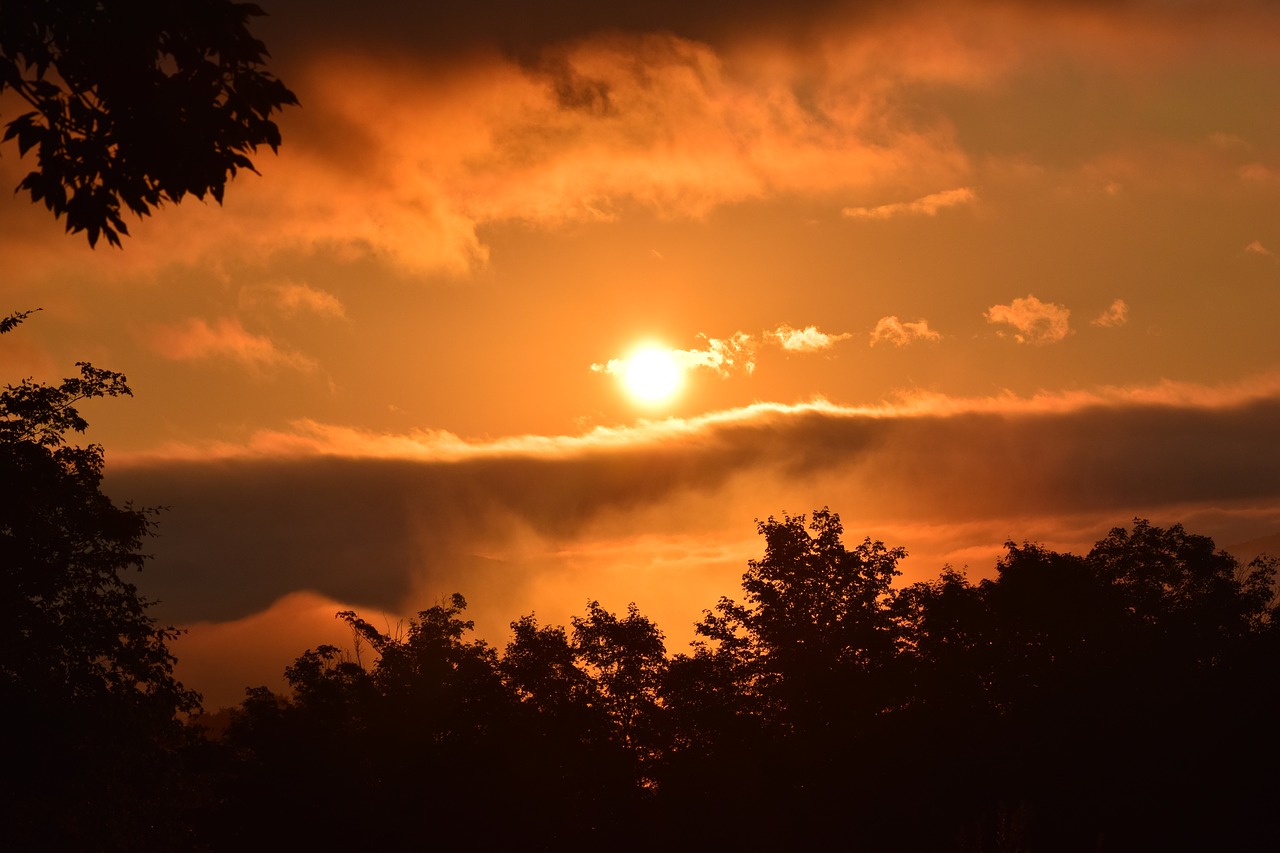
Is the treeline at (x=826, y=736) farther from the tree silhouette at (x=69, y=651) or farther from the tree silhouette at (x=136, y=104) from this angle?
the tree silhouette at (x=136, y=104)

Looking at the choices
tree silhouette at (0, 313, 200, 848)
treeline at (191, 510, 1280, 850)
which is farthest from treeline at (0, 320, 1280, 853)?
tree silhouette at (0, 313, 200, 848)

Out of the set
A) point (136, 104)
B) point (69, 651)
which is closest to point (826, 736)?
point (69, 651)

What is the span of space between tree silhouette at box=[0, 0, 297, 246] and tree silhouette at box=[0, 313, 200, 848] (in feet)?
76.8

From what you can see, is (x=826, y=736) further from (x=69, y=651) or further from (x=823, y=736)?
(x=69, y=651)

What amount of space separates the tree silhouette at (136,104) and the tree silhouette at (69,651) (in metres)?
23.4

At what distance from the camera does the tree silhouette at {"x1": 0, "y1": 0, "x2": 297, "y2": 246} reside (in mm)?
10430

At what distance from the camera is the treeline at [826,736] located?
53.7m

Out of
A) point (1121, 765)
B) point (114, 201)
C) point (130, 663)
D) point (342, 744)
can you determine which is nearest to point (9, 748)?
point (130, 663)

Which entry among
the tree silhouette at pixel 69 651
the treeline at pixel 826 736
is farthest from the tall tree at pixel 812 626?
the tree silhouette at pixel 69 651

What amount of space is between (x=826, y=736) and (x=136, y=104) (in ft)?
166

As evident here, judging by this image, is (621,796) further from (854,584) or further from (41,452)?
(41,452)

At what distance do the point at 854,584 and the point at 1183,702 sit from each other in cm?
1717

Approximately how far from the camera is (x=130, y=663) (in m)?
33.2

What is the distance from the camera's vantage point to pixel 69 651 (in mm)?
32156
